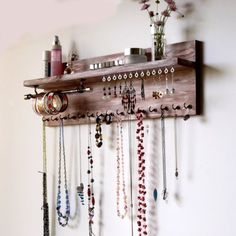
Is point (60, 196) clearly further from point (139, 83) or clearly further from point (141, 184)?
point (139, 83)

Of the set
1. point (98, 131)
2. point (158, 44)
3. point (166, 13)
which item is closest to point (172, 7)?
point (166, 13)

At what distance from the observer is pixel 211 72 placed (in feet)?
4.91

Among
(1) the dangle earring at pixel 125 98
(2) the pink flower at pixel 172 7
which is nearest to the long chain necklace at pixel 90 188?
(1) the dangle earring at pixel 125 98

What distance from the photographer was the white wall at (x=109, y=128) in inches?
57.7

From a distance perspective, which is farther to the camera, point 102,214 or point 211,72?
point 102,214

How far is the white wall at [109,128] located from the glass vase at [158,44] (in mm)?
79

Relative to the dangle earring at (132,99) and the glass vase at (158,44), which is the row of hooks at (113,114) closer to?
the dangle earring at (132,99)

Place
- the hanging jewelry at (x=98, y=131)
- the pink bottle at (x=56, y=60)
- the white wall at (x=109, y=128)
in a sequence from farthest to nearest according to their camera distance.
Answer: the pink bottle at (x=56, y=60)
the hanging jewelry at (x=98, y=131)
the white wall at (x=109, y=128)

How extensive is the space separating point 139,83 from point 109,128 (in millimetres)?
254

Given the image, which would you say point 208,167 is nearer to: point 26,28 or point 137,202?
point 137,202

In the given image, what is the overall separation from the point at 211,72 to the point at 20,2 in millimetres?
1113

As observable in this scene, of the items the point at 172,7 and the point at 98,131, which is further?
the point at 98,131

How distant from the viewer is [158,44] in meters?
1.54

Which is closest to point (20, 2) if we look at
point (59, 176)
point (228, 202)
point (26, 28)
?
point (26, 28)
